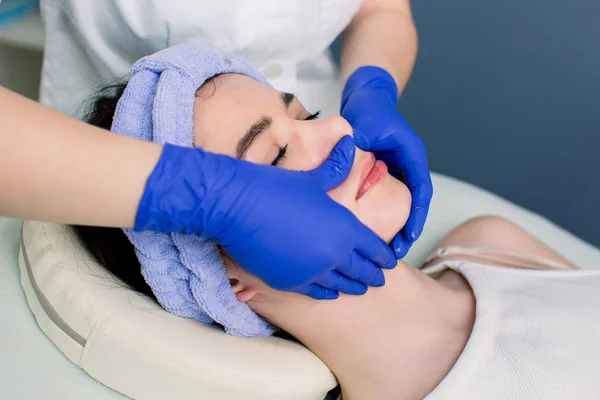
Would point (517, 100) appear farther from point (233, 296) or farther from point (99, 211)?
point (99, 211)

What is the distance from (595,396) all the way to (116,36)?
1.10m

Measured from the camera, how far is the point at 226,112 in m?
1.02

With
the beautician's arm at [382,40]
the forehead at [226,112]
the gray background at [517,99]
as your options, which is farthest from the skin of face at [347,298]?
the gray background at [517,99]

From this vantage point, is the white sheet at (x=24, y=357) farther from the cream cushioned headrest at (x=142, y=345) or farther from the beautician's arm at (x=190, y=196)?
the beautician's arm at (x=190, y=196)

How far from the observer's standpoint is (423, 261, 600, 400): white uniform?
1023 mm

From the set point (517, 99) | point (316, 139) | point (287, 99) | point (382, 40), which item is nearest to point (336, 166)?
point (316, 139)

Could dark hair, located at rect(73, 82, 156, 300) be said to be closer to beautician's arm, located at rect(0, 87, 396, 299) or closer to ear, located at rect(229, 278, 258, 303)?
ear, located at rect(229, 278, 258, 303)

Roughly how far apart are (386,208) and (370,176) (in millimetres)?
60

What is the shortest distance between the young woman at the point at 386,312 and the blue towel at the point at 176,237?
33 mm

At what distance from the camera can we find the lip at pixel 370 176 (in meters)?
1.03

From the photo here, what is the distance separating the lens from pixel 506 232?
4.57ft

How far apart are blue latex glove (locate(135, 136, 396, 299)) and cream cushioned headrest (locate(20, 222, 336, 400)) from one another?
0.17 metres

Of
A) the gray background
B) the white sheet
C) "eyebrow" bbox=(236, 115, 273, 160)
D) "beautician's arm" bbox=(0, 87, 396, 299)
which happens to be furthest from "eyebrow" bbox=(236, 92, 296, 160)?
the gray background

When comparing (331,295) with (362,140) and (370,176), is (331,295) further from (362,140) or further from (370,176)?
(362,140)
